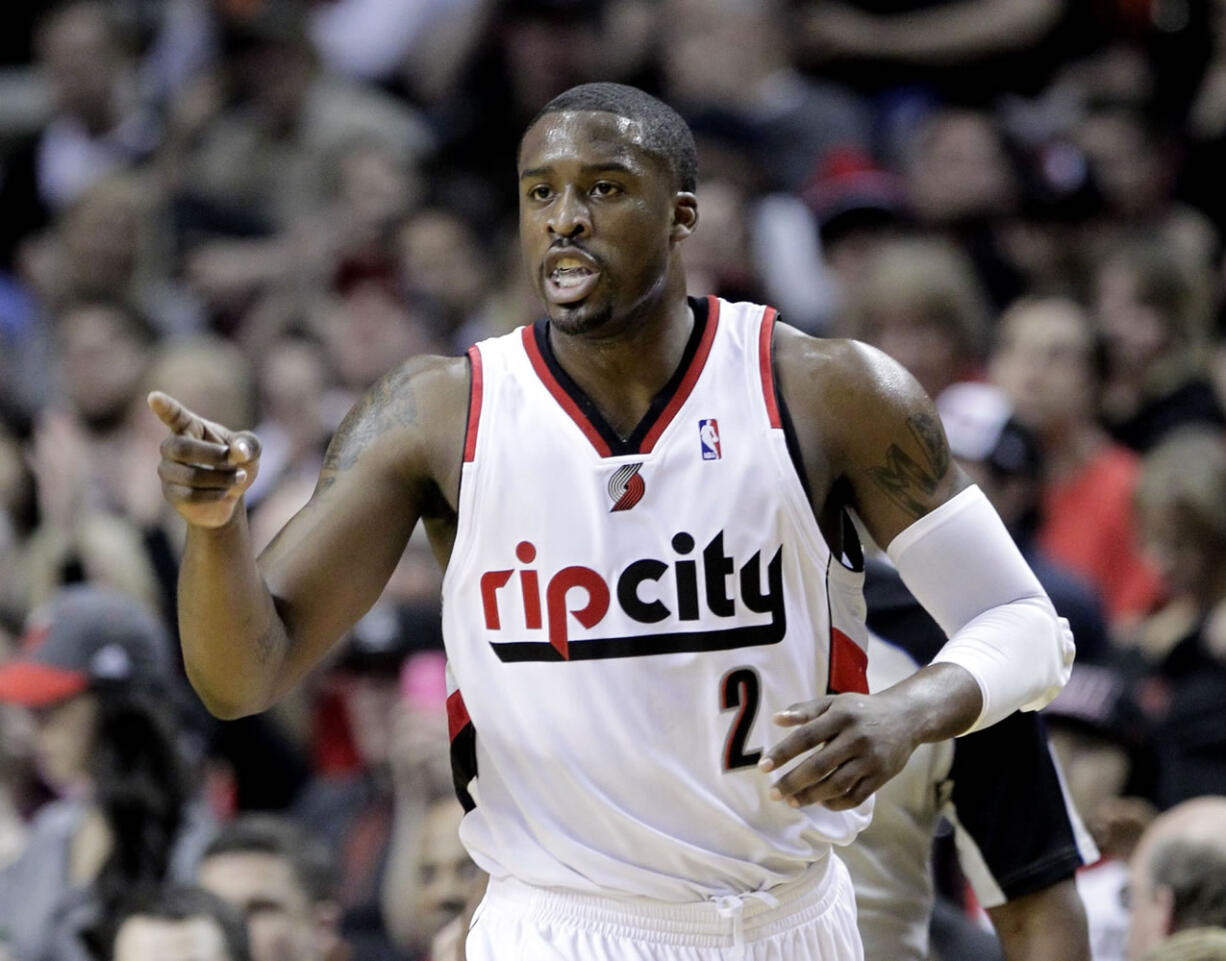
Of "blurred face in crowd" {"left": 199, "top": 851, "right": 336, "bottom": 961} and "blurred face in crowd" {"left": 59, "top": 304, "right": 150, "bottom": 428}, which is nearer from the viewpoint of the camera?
"blurred face in crowd" {"left": 199, "top": 851, "right": 336, "bottom": 961}

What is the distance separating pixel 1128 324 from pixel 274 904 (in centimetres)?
419

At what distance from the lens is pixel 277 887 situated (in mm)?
5715

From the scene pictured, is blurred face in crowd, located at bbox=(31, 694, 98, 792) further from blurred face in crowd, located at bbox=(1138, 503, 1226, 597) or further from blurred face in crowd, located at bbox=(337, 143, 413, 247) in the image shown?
blurred face in crowd, located at bbox=(337, 143, 413, 247)

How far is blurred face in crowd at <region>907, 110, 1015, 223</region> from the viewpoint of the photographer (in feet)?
30.4

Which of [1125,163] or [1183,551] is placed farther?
[1125,163]

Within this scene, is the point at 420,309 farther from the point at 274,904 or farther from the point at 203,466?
the point at 203,466

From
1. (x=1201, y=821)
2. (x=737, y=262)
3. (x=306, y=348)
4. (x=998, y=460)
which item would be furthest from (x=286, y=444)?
(x=1201, y=821)

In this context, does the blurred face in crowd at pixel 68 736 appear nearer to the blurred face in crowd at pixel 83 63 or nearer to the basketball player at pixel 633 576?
the basketball player at pixel 633 576

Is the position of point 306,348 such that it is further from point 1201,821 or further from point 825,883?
point 825,883

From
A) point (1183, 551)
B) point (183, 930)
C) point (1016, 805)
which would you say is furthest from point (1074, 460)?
point (183, 930)

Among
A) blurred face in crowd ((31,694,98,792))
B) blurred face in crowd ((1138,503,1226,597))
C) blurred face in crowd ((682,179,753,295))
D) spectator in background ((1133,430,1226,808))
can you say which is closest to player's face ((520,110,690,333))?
spectator in background ((1133,430,1226,808))

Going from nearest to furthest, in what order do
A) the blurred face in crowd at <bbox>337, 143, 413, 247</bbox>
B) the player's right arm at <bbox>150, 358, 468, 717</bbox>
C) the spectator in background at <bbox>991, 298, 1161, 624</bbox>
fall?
the player's right arm at <bbox>150, 358, 468, 717</bbox> → the spectator in background at <bbox>991, 298, 1161, 624</bbox> → the blurred face in crowd at <bbox>337, 143, 413, 247</bbox>

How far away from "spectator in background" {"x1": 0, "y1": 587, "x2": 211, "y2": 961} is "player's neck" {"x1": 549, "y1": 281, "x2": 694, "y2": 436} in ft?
8.37

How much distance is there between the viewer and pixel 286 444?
8.84m
